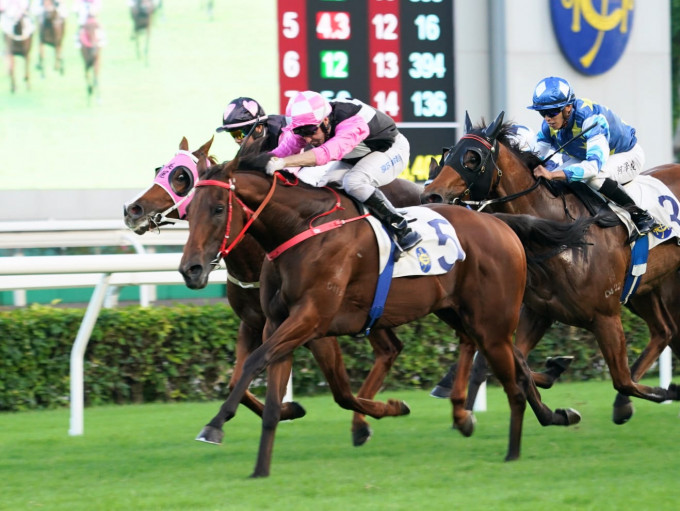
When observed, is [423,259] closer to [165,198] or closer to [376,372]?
[376,372]

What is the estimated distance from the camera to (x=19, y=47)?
31.9ft

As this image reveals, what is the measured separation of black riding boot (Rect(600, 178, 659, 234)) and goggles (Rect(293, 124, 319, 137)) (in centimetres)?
146

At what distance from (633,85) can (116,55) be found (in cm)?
459

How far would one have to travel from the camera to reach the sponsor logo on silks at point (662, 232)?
5488 millimetres

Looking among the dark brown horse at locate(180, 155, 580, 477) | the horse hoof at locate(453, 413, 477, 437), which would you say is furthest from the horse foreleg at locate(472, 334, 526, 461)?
the horse hoof at locate(453, 413, 477, 437)

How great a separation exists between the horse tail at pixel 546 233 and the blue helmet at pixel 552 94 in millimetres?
498

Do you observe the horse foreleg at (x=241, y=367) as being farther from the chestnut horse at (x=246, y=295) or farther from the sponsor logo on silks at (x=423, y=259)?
the sponsor logo on silks at (x=423, y=259)

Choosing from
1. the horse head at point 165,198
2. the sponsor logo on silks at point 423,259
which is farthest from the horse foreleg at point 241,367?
the sponsor logo on silks at point 423,259

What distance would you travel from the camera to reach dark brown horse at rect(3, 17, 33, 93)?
963cm

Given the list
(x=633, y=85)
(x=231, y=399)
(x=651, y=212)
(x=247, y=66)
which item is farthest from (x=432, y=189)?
(x=633, y=85)

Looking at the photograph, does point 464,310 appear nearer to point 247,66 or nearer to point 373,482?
point 373,482

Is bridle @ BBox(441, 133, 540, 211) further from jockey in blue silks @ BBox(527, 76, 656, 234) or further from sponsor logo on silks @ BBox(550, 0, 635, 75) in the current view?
sponsor logo on silks @ BBox(550, 0, 635, 75)

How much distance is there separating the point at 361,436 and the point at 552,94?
166cm

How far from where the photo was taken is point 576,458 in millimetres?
4613
